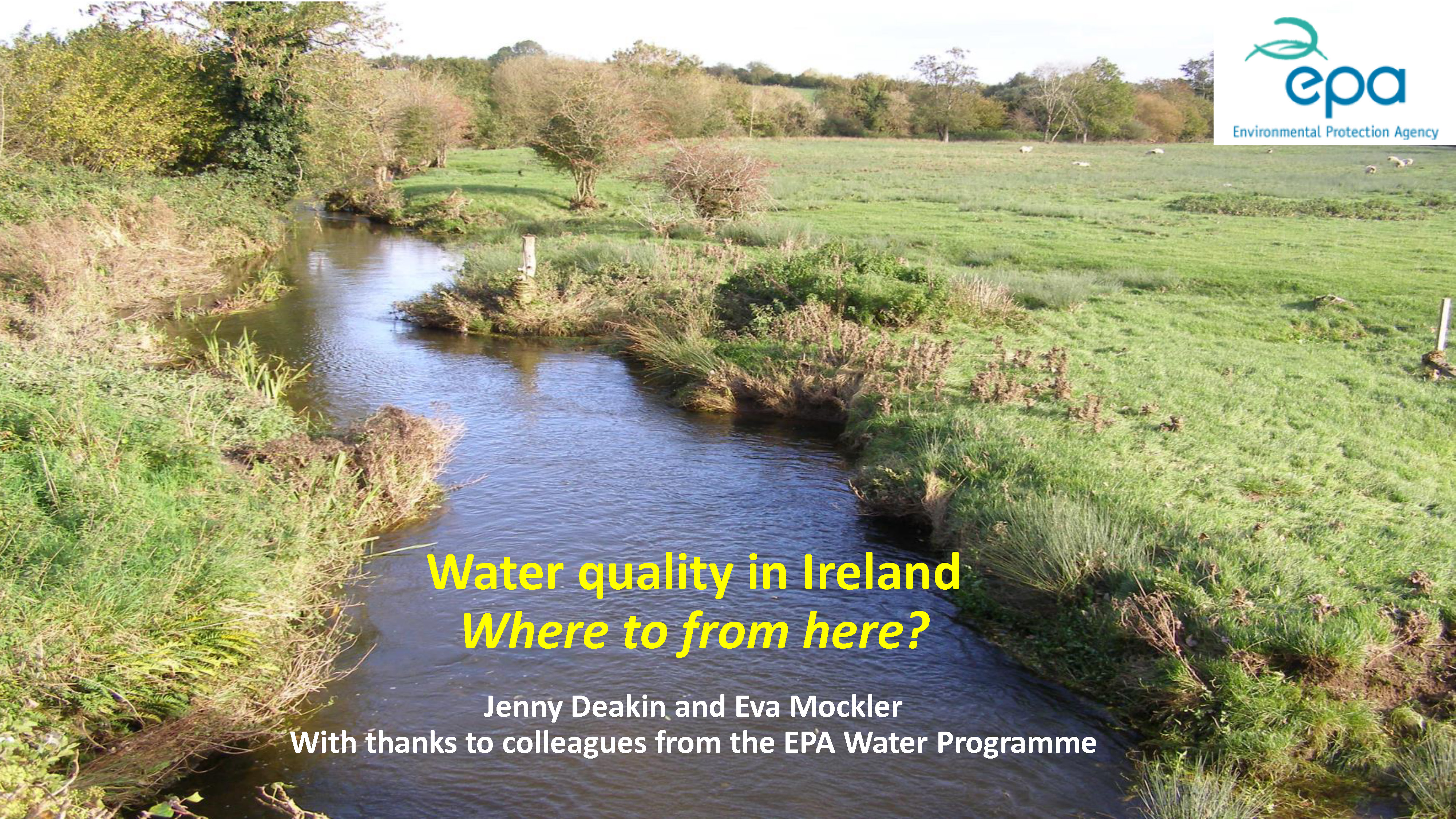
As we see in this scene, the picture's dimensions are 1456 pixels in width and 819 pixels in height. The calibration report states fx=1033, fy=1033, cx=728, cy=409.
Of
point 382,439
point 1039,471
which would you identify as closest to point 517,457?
point 382,439

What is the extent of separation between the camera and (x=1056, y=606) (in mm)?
9195

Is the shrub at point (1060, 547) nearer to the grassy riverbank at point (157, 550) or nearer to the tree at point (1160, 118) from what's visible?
the grassy riverbank at point (157, 550)

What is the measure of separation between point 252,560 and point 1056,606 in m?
6.63

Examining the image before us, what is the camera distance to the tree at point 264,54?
2702 cm

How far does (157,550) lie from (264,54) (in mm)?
24761

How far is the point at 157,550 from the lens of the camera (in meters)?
7.16

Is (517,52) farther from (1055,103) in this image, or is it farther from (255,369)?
(255,369)

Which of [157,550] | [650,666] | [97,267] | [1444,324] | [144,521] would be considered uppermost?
[97,267]

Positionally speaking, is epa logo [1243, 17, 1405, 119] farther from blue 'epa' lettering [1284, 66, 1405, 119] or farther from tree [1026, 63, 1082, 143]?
tree [1026, 63, 1082, 143]

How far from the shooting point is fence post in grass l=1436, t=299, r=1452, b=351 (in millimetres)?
15594

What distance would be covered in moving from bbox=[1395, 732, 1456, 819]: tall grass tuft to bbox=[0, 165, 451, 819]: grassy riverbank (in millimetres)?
7718

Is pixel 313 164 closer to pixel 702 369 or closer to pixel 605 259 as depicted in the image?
pixel 605 259

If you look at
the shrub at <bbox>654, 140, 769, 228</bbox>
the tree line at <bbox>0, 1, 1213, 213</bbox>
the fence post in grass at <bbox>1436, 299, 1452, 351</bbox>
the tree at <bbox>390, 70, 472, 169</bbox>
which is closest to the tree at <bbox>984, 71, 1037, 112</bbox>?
the tree line at <bbox>0, 1, 1213, 213</bbox>

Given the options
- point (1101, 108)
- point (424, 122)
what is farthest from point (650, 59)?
point (1101, 108)
